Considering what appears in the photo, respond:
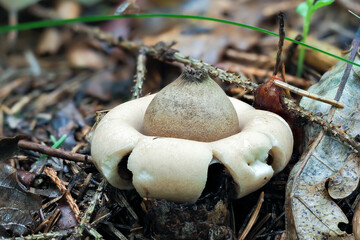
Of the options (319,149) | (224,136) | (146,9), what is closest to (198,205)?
(224,136)

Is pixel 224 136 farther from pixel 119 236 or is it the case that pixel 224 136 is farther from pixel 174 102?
pixel 119 236

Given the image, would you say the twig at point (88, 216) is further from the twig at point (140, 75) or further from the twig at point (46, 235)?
the twig at point (140, 75)

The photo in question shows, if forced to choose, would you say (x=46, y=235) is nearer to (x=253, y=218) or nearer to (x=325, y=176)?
(x=253, y=218)

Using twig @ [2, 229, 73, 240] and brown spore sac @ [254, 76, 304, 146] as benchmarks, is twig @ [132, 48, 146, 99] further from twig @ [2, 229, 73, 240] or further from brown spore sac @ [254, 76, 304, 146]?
twig @ [2, 229, 73, 240]

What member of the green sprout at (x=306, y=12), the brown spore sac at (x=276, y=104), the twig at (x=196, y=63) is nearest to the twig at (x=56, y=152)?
the twig at (x=196, y=63)

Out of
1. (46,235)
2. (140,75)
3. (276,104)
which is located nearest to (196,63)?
(140,75)

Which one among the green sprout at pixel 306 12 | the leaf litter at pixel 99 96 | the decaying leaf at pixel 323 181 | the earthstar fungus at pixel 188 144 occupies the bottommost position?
the leaf litter at pixel 99 96
